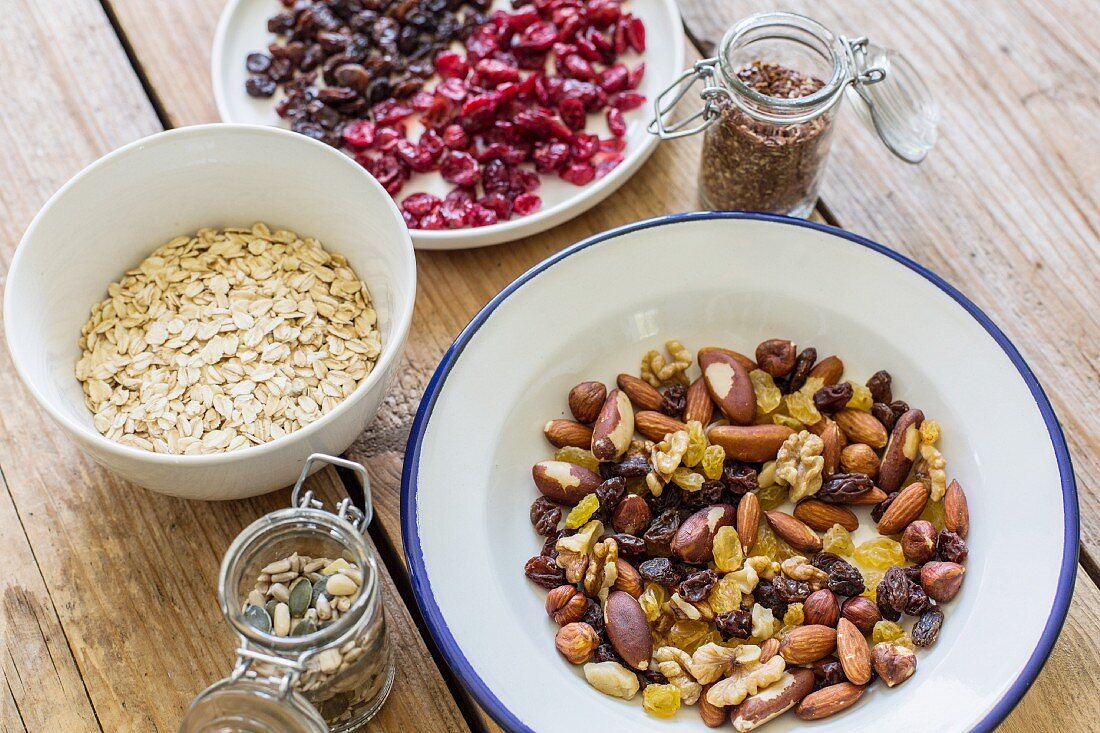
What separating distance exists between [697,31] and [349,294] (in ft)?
1.86

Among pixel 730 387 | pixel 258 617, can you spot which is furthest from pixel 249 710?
pixel 730 387

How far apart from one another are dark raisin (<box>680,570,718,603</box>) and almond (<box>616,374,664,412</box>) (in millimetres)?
182

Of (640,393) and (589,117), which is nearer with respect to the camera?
(640,393)

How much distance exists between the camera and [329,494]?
38.8 inches

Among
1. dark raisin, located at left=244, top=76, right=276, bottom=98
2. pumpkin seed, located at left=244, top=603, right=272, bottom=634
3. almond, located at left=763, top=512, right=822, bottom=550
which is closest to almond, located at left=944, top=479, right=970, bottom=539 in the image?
almond, located at left=763, top=512, right=822, bottom=550

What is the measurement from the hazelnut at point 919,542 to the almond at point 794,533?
0.24ft

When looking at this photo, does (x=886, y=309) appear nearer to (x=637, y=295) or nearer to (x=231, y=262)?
(x=637, y=295)

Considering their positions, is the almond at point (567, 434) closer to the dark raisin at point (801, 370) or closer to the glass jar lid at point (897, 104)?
the dark raisin at point (801, 370)

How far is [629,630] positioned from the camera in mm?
845

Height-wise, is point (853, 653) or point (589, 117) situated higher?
point (589, 117)

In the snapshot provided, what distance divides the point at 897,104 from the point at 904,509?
1.46ft

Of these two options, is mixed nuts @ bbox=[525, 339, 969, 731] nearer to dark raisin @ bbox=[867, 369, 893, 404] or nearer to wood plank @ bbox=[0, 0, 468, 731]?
dark raisin @ bbox=[867, 369, 893, 404]

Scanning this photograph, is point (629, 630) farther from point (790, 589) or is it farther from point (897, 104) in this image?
point (897, 104)

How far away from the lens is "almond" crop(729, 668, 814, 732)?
806 millimetres
